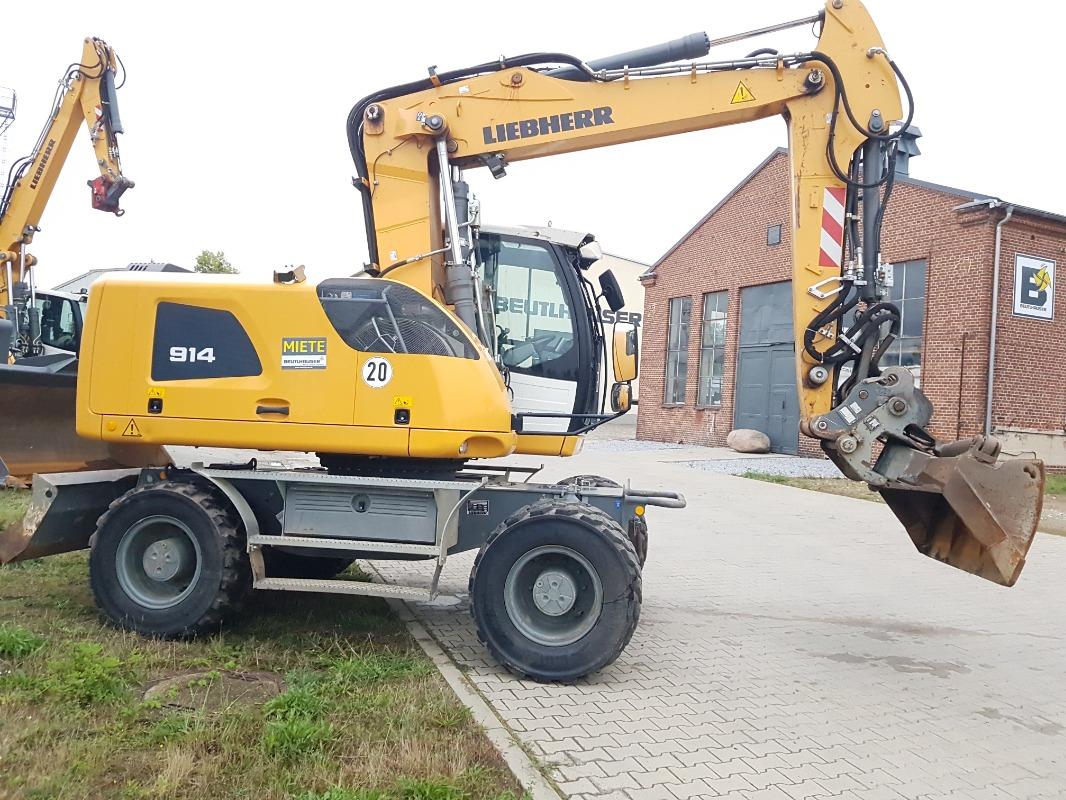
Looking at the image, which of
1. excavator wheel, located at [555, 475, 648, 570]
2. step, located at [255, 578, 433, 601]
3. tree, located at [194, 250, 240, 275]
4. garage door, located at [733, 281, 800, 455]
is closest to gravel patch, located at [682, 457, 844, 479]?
garage door, located at [733, 281, 800, 455]

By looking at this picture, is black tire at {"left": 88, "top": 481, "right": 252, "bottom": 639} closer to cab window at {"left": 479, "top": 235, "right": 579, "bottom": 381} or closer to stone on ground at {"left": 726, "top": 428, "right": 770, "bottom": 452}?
cab window at {"left": 479, "top": 235, "right": 579, "bottom": 381}

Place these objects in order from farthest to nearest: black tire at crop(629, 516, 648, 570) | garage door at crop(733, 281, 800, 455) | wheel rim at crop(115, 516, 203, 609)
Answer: garage door at crop(733, 281, 800, 455) → black tire at crop(629, 516, 648, 570) → wheel rim at crop(115, 516, 203, 609)

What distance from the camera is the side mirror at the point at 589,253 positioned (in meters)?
6.26

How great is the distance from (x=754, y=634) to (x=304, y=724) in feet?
12.1

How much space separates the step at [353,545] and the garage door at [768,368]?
54.7 ft

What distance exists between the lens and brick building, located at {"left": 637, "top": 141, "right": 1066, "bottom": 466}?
16.8 meters

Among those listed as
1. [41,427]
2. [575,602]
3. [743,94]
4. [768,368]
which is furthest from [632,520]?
[768,368]

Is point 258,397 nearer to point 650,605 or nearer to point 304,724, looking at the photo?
point 304,724

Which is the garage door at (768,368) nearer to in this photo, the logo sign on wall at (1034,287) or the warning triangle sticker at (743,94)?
the logo sign on wall at (1034,287)

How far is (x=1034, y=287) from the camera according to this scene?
17.1 meters

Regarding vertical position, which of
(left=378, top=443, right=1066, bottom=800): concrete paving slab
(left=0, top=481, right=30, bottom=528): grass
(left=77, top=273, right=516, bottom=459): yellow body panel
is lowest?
(left=378, top=443, right=1066, bottom=800): concrete paving slab

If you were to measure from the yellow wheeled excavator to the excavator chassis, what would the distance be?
16 mm

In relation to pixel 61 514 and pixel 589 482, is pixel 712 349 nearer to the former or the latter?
pixel 589 482

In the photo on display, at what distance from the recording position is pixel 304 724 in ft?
13.6
